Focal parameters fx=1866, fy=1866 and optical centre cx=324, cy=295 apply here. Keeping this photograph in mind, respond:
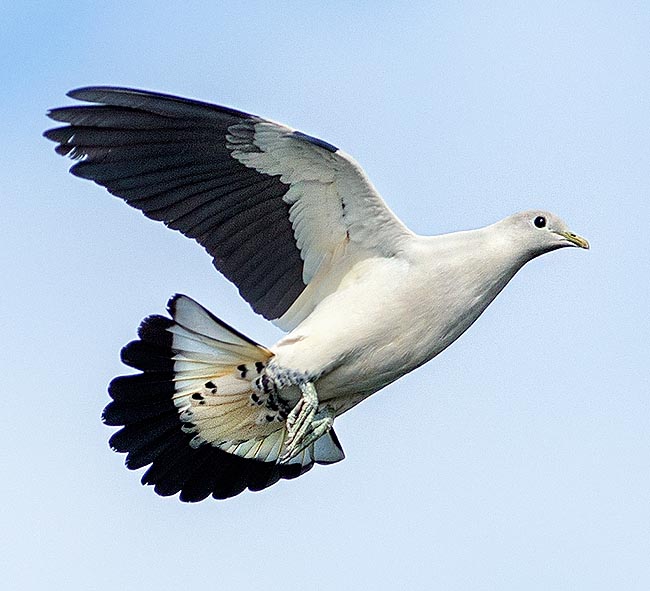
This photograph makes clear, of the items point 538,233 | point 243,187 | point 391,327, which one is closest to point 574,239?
point 538,233

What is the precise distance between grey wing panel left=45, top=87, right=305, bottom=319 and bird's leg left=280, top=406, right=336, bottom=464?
77 cm

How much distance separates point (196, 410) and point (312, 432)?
0.85 metres

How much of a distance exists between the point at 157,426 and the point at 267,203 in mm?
1627

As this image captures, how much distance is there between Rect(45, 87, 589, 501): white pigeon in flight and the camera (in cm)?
1153

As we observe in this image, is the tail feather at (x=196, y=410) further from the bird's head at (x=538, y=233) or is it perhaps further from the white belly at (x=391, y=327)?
the bird's head at (x=538, y=233)

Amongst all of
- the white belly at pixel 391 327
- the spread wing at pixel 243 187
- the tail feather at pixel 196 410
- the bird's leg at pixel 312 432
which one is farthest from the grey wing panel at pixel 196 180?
the bird's leg at pixel 312 432

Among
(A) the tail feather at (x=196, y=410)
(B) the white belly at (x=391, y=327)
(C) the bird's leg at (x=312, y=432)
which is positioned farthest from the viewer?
(A) the tail feather at (x=196, y=410)

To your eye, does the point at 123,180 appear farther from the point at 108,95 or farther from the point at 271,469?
the point at 271,469

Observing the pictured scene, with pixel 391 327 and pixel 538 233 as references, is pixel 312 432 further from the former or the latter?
pixel 538 233

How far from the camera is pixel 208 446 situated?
12.4m

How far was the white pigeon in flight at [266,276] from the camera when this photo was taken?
1153cm

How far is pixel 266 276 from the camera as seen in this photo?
12.2m

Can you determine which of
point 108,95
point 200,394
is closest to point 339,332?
point 200,394

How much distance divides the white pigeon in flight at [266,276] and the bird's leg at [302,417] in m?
0.01
